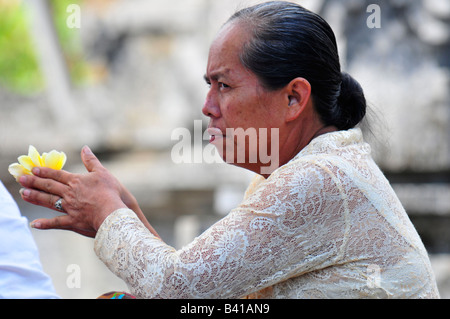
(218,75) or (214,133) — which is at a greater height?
(218,75)

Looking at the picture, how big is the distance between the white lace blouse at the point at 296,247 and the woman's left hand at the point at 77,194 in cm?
6

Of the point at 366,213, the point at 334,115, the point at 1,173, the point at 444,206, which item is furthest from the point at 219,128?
the point at 1,173

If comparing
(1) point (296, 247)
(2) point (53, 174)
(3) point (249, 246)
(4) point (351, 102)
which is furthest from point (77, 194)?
(4) point (351, 102)

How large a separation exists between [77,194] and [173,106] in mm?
7480

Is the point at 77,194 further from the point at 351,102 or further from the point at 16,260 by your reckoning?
the point at 351,102

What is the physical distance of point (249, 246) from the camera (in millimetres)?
1528

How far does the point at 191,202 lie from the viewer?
687cm

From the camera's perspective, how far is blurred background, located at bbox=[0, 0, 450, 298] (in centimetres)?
497

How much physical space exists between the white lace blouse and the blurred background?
0.54 meters

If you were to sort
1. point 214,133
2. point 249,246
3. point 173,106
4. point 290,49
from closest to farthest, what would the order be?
point 249,246, point 290,49, point 214,133, point 173,106

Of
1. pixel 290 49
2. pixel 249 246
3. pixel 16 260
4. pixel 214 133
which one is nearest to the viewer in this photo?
pixel 249 246

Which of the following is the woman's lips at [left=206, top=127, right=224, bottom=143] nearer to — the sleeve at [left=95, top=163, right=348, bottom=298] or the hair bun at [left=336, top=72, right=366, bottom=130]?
the sleeve at [left=95, top=163, right=348, bottom=298]

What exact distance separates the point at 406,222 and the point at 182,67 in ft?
23.8

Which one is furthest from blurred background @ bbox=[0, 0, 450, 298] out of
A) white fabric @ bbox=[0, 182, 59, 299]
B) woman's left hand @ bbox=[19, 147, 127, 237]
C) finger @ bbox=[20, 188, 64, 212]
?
white fabric @ bbox=[0, 182, 59, 299]
